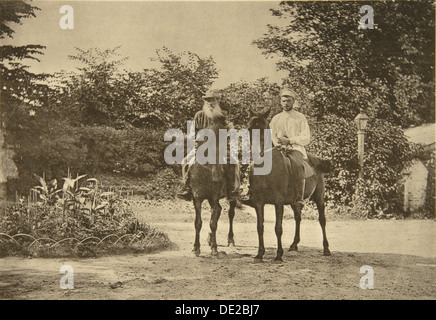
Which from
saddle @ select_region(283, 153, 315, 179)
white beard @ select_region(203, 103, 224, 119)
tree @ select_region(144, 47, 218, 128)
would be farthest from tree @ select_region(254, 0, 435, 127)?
saddle @ select_region(283, 153, 315, 179)

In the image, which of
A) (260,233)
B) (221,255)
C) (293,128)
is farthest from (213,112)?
(221,255)

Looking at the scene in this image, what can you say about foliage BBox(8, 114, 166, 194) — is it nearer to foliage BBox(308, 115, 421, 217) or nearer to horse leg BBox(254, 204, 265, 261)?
horse leg BBox(254, 204, 265, 261)

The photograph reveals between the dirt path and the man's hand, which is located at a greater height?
the man's hand

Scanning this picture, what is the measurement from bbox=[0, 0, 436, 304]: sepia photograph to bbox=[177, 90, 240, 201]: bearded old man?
25 mm

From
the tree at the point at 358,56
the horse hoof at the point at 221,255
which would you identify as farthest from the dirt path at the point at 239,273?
the tree at the point at 358,56

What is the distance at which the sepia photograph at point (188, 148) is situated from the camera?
20.7 ft

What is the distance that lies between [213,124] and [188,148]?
2.46 feet

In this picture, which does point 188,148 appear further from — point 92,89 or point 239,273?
point 239,273

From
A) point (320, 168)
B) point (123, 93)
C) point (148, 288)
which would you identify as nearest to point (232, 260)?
point (148, 288)

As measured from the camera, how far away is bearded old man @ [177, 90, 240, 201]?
739 cm

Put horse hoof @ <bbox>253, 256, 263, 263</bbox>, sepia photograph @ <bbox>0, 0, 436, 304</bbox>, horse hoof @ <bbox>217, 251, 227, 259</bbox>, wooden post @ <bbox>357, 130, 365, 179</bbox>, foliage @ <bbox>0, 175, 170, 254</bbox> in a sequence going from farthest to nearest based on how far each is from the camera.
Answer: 1. wooden post @ <bbox>357, 130, 365, 179</bbox>
2. horse hoof @ <bbox>217, 251, 227, 259</bbox>
3. foliage @ <bbox>0, 175, 170, 254</bbox>
4. horse hoof @ <bbox>253, 256, 263, 263</bbox>
5. sepia photograph @ <bbox>0, 0, 436, 304</bbox>

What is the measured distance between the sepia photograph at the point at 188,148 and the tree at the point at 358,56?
41mm

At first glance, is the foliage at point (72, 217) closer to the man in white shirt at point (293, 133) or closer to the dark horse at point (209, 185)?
the dark horse at point (209, 185)
